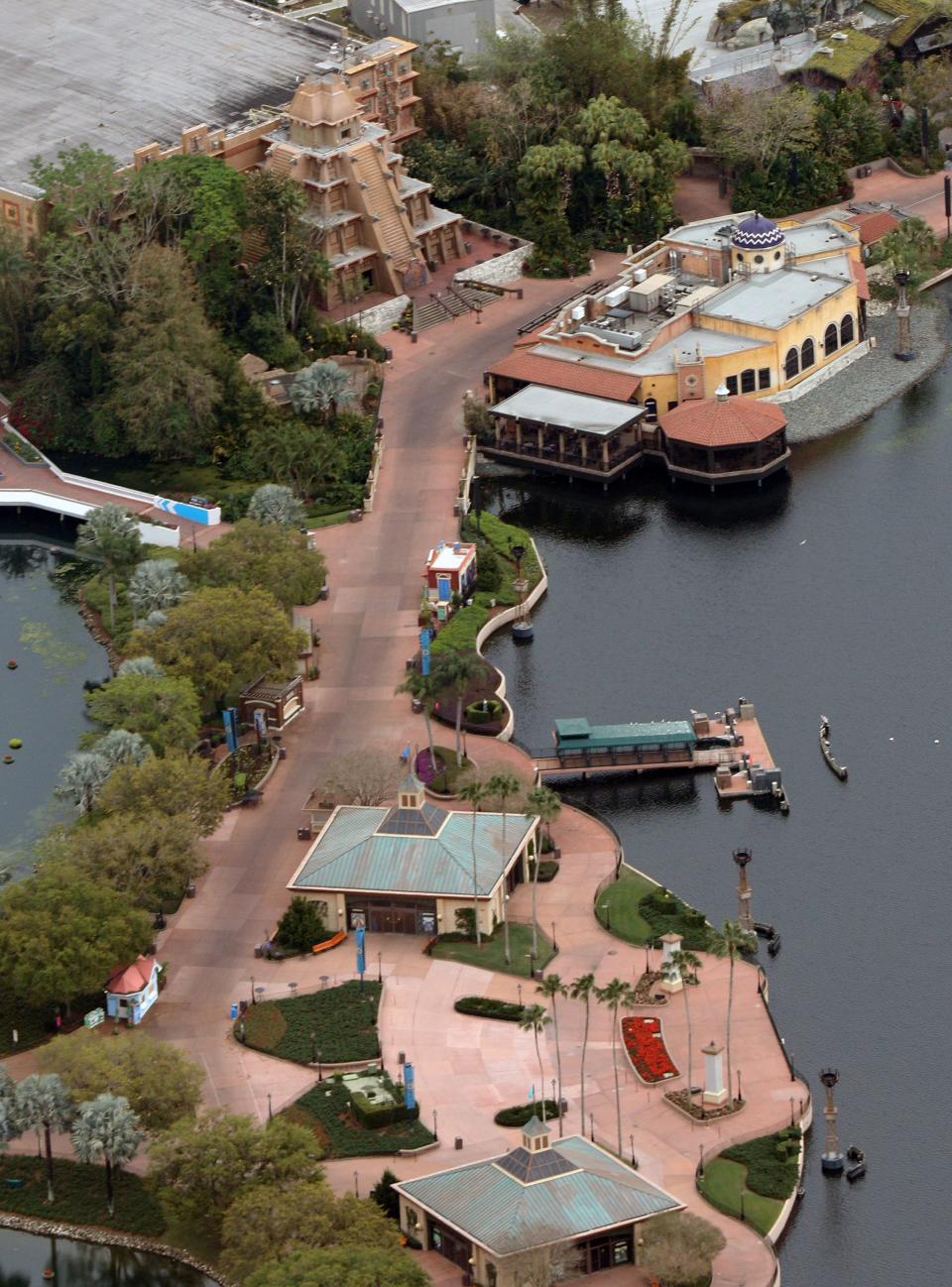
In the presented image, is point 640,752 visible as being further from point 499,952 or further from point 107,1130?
point 107,1130

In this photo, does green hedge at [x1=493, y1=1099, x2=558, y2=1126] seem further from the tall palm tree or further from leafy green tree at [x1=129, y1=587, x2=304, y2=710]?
leafy green tree at [x1=129, y1=587, x2=304, y2=710]

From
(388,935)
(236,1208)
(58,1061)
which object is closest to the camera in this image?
(236,1208)

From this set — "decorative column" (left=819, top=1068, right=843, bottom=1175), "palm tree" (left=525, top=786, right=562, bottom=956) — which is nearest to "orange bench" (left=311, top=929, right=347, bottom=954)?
"palm tree" (left=525, top=786, right=562, bottom=956)

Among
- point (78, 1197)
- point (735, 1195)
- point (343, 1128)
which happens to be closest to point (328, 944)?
point (343, 1128)

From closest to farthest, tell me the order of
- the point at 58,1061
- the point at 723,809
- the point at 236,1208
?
the point at 236,1208 < the point at 58,1061 < the point at 723,809

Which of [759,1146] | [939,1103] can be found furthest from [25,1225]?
[939,1103]

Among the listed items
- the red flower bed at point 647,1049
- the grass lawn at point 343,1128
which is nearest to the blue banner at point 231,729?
the grass lawn at point 343,1128

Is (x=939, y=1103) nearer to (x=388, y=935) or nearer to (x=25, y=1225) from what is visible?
(x=388, y=935)
